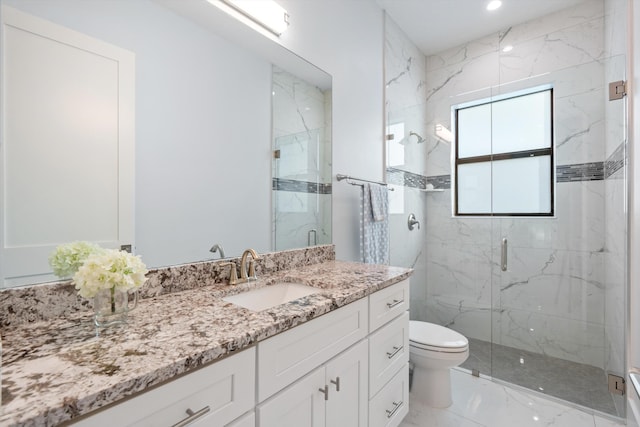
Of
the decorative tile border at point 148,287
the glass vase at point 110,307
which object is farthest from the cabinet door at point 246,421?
the decorative tile border at point 148,287

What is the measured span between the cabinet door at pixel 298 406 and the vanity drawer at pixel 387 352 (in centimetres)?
34

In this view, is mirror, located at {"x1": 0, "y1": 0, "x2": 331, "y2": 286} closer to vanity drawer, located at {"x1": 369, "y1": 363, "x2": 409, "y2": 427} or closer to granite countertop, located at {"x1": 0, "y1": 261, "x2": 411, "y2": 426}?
granite countertop, located at {"x1": 0, "y1": 261, "x2": 411, "y2": 426}

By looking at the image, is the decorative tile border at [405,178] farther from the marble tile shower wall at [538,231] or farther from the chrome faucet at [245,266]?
the chrome faucet at [245,266]

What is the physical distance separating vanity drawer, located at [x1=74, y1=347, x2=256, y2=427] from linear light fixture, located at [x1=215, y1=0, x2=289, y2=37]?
54.6 inches

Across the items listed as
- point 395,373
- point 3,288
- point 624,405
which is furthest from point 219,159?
point 624,405

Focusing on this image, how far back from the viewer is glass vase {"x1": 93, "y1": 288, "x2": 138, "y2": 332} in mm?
736

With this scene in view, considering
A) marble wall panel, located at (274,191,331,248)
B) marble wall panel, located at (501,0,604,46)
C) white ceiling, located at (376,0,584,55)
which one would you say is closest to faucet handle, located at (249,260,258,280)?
marble wall panel, located at (274,191,331,248)

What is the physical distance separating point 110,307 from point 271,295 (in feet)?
2.10

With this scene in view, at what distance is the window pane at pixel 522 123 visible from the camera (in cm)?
233

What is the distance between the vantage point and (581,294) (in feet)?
7.06

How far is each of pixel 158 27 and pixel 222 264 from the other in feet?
3.04

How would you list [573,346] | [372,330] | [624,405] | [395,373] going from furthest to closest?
[573,346] → [624,405] → [395,373] → [372,330]

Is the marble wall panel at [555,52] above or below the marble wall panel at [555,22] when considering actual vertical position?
below

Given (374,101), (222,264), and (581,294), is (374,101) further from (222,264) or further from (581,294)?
(581,294)
